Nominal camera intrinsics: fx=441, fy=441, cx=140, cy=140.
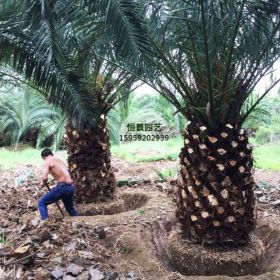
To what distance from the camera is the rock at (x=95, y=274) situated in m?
3.26

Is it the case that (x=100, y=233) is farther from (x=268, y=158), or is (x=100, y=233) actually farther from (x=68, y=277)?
(x=268, y=158)

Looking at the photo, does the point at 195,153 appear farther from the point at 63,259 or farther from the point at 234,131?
the point at 63,259

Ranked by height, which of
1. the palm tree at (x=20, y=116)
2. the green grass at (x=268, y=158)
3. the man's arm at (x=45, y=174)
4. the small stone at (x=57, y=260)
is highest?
the palm tree at (x=20, y=116)

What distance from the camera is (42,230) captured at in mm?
3965

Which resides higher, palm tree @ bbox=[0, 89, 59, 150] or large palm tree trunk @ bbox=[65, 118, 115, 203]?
palm tree @ bbox=[0, 89, 59, 150]

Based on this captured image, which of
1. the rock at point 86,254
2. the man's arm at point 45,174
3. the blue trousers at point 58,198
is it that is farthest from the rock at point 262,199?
the rock at point 86,254

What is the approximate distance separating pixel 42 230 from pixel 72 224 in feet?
1.91

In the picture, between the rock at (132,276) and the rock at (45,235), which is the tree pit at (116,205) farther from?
the rock at (132,276)

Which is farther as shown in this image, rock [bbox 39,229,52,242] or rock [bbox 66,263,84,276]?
rock [bbox 39,229,52,242]

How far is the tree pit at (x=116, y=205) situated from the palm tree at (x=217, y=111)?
5.85ft

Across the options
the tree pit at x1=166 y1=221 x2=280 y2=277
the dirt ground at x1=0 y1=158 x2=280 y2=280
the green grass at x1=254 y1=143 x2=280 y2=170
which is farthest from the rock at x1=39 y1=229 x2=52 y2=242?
the green grass at x1=254 y1=143 x2=280 y2=170

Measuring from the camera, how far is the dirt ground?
3.39 metres

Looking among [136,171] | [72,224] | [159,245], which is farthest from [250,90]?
[136,171]

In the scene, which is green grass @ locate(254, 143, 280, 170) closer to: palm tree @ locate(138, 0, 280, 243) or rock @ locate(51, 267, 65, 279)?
palm tree @ locate(138, 0, 280, 243)
